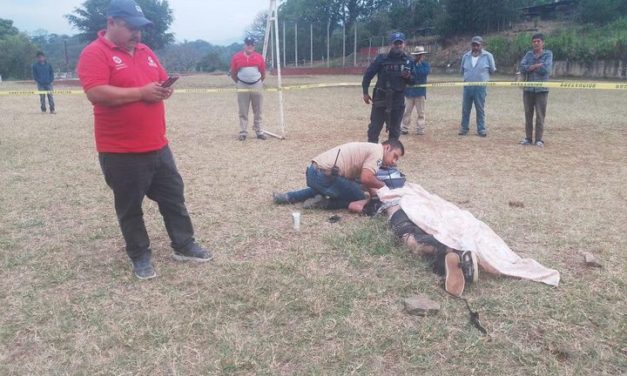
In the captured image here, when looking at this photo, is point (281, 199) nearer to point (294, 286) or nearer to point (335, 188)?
point (335, 188)

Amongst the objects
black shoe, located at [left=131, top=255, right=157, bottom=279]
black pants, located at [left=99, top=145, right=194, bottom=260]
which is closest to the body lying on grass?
black pants, located at [left=99, top=145, right=194, bottom=260]

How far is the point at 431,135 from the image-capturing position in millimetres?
9227

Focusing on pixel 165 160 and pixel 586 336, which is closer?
pixel 586 336

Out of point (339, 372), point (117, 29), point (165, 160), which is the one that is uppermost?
point (117, 29)

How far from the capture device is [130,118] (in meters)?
3.09

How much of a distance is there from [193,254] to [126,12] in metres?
1.72

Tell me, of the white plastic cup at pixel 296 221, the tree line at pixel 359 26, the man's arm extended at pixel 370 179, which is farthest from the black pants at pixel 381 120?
the tree line at pixel 359 26

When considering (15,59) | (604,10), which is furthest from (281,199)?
(15,59)

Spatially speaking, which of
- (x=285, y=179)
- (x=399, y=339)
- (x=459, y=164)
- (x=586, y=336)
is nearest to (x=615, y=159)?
(x=459, y=164)

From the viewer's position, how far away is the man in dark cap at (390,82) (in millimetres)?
6871

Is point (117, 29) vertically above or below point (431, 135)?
above

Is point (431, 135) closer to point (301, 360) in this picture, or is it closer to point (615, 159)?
point (615, 159)

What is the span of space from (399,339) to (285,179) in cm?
359

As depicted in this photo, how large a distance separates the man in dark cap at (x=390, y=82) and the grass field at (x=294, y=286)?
726 mm
